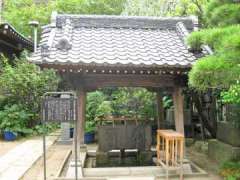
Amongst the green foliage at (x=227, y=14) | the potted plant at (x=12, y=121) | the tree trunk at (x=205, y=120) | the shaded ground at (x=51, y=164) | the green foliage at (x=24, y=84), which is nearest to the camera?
the green foliage at (x=227, y=14)

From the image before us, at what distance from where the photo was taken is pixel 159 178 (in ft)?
27.3

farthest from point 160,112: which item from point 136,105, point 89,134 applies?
point 89,134

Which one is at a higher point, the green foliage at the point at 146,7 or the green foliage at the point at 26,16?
the green foliage at the point at 26,16

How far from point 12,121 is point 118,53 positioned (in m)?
7.54

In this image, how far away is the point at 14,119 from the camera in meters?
14.7

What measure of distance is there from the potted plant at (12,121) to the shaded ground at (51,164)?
81.8 inches

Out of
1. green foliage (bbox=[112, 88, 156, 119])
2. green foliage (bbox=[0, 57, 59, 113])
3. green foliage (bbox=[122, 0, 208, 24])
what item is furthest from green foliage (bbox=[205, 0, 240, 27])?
green foliage (bbox=[0, 57, 59, 113])

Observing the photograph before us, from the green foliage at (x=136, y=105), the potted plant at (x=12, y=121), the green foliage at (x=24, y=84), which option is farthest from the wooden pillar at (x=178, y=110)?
the green foliage at (x=24, y=84)

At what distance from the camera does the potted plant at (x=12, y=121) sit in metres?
14.1

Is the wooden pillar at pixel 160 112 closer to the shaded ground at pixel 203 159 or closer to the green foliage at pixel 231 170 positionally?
the shaded ground at pixel 203 159

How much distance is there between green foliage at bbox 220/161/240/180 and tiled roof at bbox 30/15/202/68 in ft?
8.15

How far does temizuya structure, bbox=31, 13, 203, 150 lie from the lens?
7969 millimetres

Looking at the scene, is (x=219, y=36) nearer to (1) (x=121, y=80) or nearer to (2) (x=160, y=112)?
(1) (x=121, y=80)

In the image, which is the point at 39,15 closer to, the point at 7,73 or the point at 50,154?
the point at 7,73
